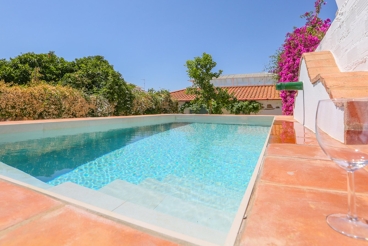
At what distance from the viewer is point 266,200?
3.29 ft

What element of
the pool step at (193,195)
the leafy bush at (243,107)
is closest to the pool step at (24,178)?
the pool step at (193,195)

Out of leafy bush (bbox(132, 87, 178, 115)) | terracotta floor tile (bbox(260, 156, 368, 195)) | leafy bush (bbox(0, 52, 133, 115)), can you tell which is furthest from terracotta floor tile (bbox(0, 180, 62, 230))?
leafy bush (bbox(132, 87, 178, 115))

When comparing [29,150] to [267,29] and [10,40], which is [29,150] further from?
[10,40]

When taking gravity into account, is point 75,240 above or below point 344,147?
below

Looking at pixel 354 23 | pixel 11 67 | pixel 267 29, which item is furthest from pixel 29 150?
pixel 11 67

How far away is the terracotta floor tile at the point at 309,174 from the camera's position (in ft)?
3.93

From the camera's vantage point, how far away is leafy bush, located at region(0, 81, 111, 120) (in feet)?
24.8

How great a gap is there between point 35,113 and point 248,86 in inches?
718

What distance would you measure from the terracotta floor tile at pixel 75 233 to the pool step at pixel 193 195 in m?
1.48

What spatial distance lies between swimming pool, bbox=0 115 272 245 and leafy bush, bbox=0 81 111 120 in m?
2.80

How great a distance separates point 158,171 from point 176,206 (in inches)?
53.3

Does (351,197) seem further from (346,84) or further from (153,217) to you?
(346,84)

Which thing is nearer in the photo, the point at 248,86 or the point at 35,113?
the point at 35,113

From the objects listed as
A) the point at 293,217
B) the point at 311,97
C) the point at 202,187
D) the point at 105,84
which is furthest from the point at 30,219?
the point at 105,84
